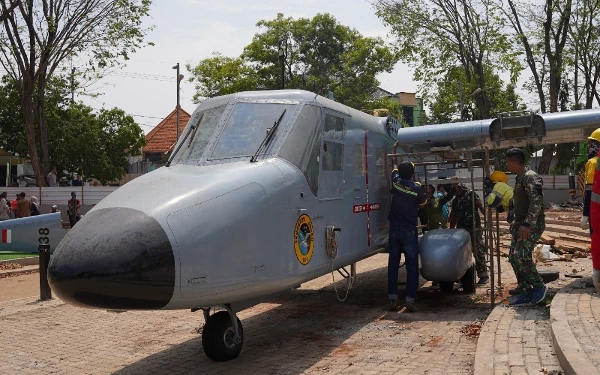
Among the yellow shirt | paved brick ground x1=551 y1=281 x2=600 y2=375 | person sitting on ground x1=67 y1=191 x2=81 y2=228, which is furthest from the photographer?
person sitting on ground x1=67 y1=191 x2=81 y2=228

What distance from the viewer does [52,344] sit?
8219 millimetres

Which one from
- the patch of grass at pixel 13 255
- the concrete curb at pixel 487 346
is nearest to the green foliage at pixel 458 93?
the patch of grass at pixel 13 255

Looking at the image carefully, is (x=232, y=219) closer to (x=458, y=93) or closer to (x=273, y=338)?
(x=273, y=338)

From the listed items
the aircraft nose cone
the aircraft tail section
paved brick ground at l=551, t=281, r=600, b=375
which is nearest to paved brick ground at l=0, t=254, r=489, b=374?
paved brick ground at l=551, t=281, r=600, b=375

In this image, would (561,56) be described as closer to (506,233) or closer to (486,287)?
(506,233)

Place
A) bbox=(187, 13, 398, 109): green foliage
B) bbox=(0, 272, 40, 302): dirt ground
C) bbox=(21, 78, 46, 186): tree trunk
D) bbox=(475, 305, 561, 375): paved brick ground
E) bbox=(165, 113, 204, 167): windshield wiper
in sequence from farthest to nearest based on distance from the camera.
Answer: bbox=(187, 13, 398, 109): green foliage → bbox=(21, 78, 46, 186): tree trunk → bbox=(0, 272, 40, 302): dirt ground → bbox=(165, 113, 204, 167): windshield wiper → bbox=(475, 305, 561, 375): paved brick ground

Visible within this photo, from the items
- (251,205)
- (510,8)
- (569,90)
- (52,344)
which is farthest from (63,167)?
(251,205)

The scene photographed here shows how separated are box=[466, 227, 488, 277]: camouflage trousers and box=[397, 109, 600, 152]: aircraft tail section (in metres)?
1.42

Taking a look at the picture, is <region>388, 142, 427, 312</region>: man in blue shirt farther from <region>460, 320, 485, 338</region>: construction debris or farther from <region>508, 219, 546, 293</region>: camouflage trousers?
<region>508, 219, 546, 293</region>: camouflage trousers

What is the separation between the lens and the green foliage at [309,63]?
46312 millimetres

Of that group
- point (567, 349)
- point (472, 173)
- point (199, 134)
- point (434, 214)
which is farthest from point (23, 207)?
point (567, 349)

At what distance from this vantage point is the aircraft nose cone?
5434mm

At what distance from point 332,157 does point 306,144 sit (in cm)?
74

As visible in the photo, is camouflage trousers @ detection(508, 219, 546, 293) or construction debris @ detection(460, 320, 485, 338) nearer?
construction debris @ detection(460, 320, 485, 338)
